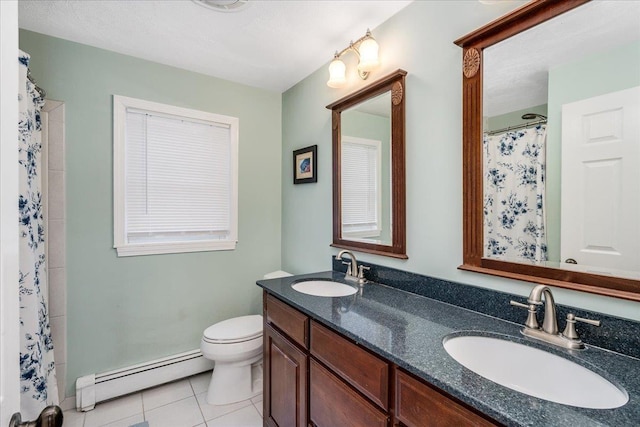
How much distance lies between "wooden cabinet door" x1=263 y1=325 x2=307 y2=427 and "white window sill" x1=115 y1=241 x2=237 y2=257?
97 cm

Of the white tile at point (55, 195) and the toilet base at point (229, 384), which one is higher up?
the white tile at point (55, 195)

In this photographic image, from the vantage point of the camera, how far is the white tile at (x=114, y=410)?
1.87 meters

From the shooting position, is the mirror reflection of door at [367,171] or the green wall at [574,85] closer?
the green wall at [574,85]

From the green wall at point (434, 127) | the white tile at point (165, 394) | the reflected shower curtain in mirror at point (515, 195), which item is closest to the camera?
the reflected shower curtain in mirror at point (515, 195)

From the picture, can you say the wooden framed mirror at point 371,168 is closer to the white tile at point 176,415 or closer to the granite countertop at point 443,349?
the granite countertop at point 443,349

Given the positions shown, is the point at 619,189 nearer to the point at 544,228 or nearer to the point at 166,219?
the point at 544,228

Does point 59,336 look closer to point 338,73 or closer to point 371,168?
point 371,168

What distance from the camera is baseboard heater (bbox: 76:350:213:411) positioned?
1941 millimetres

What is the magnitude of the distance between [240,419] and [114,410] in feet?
2.73

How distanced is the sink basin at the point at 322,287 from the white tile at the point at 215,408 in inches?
37.8

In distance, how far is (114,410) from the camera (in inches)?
77.3

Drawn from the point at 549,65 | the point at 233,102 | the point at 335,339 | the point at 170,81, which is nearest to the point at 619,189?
the point at 549,65

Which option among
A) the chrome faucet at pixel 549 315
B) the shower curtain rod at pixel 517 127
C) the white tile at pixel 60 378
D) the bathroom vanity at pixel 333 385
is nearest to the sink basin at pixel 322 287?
the bathroom vanity at pixel 333 385

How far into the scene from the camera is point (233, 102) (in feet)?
8.29
